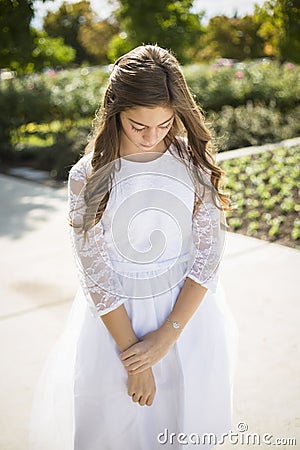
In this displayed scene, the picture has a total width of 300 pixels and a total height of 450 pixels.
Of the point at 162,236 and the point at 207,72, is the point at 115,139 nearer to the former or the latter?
the point at 162,236

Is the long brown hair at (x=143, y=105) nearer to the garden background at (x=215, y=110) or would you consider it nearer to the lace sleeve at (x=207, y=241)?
the lace sleeve at (x=207, y=241)

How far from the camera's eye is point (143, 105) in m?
1.64

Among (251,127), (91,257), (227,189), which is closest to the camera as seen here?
→ (91,257)

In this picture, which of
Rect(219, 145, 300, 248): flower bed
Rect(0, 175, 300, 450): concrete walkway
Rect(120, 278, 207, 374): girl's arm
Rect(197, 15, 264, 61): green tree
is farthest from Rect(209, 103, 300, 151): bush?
Rect(197, 15, 264, 61): green tree

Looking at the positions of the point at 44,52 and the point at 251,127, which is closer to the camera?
the point at 251,127

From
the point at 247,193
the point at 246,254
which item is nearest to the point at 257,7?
the point at 247,193

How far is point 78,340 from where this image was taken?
77.0 inches

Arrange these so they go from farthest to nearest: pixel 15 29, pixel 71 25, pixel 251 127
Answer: pixel 71 25 < pixel 15 29 < pixel 251 127

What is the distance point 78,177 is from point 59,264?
263 centimetres

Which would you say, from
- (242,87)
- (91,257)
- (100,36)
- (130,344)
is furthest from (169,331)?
(100,36)

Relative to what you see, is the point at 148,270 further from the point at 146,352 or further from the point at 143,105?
the point at 143,105

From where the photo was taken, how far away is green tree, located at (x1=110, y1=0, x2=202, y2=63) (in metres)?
13.2

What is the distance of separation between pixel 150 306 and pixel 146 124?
1.98 feet

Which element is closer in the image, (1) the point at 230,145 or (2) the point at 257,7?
(1) the point at 230,145
